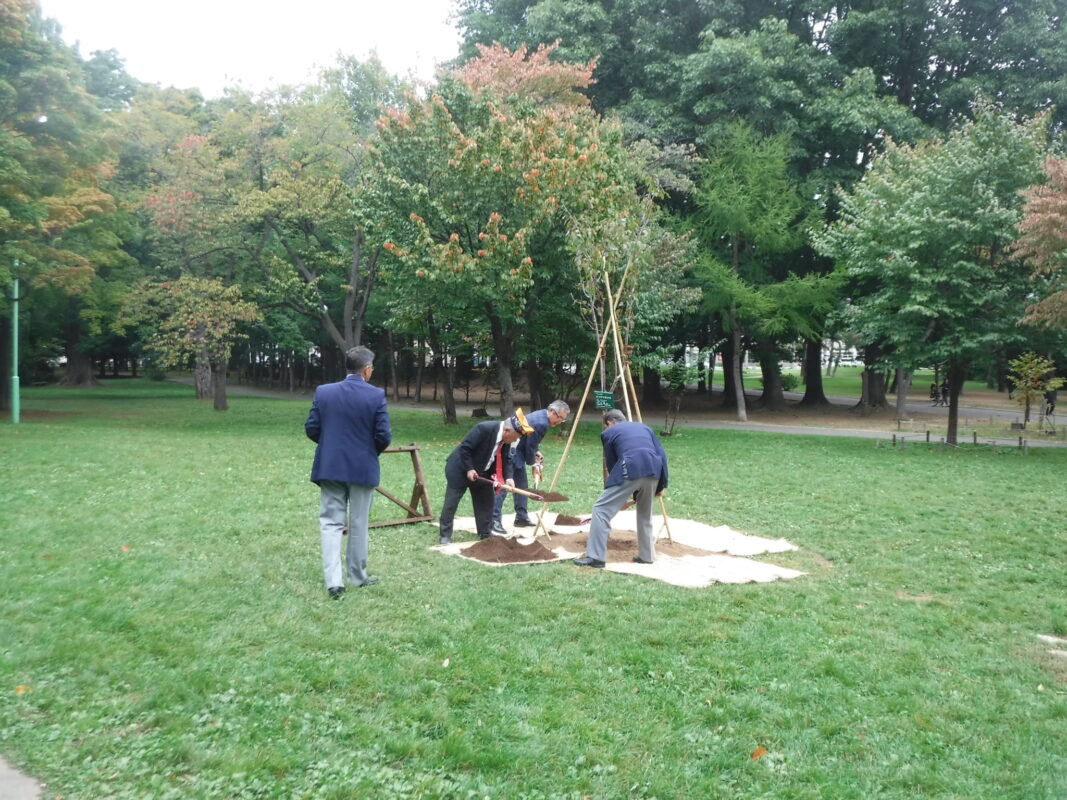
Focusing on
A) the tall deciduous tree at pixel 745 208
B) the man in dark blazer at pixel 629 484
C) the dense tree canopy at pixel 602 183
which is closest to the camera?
the man in dark blazer at pixel 629 484

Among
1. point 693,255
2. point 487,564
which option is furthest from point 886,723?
point 693,255

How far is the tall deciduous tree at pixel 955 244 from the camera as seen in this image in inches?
696

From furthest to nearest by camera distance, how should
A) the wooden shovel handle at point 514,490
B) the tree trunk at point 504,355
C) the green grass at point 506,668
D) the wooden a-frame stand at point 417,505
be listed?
the tree trunk at point 504,355 → the wooden a-frame stand at point 417,505 → the wooden shovel handle at point 514,490 → the green grass at point 506,668

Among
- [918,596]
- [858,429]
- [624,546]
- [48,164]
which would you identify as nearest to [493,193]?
[624,546]

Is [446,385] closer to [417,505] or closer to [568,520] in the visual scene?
[417,505]

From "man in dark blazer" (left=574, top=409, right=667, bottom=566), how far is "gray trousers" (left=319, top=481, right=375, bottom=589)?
2088 millimetres

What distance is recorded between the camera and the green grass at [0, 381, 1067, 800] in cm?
374

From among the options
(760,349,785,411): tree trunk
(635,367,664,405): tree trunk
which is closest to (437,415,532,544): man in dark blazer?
(760,349,785,411): tree trunk

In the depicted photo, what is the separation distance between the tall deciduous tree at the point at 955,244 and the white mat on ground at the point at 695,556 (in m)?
10.7

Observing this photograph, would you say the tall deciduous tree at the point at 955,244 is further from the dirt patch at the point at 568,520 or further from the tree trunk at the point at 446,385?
the tree trunk at the point at 446,385

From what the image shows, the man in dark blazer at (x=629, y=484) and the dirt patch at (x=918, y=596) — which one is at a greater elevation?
→ the man in dark blazer at (x=629, y=484)

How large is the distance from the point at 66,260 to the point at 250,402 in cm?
1279

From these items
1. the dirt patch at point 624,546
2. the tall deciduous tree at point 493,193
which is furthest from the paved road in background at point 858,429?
→ the dirt patch at point 624,546

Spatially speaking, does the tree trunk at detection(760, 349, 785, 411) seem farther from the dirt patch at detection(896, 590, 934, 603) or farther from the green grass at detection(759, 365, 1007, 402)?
the dirt patch at detection(896, 590, 934, 603)
